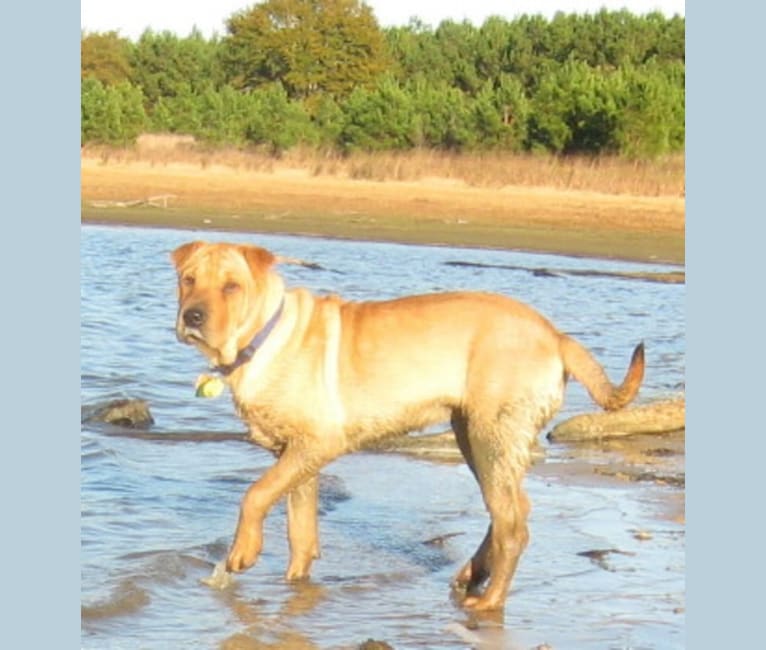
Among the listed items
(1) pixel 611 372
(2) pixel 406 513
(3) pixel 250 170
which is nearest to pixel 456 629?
(2) pixel 406 513

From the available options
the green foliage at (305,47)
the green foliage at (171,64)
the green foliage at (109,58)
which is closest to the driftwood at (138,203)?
the green foliage at (171,64)

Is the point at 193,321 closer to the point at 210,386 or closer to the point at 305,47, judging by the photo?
the point at 210,386

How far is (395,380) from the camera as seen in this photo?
279 inches

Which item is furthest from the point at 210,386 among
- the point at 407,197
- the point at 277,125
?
the point at 277,125

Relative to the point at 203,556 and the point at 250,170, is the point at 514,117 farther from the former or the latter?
the point at 203,556

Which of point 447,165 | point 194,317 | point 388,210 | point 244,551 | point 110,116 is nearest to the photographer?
point 194,317

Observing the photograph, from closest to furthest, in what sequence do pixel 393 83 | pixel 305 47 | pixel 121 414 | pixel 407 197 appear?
1. pixel 121 414
2. pixel 407 197
3. pixel 393 83
4. pixel 305 47

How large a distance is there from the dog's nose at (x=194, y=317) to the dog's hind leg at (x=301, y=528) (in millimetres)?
1109

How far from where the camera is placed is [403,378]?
23.2 ft

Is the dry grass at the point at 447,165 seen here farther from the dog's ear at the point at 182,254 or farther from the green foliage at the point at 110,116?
the dog's ear at the point at 182,254

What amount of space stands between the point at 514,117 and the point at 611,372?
2706 cm

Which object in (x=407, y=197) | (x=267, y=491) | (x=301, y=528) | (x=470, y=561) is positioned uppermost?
(x=407, y=197)

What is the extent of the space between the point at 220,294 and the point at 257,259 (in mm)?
237

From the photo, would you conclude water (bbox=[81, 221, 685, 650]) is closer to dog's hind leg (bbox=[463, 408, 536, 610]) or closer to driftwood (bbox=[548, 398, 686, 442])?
dog's hind leg (bbox=[463, 408, 536, 610])
